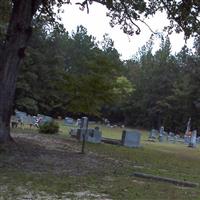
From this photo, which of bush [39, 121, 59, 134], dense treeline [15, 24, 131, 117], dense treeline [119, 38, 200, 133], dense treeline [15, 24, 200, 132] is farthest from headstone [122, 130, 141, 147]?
dense treeline [119, 38, 200, 133]

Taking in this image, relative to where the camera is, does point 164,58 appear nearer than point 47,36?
No

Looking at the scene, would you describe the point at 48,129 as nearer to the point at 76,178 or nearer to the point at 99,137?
the point at 99,137

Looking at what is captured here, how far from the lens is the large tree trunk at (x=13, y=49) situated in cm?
1509

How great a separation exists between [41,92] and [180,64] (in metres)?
28.4

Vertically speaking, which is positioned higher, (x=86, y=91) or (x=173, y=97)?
(x=173, y=97)

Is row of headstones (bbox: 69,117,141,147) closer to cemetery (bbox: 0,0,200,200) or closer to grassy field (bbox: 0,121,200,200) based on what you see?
cemetery (bbox: 0,0,200,200)

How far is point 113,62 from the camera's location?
1736cm

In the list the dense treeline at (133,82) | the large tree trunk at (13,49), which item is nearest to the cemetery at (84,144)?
the large tree trunk at (13,49)

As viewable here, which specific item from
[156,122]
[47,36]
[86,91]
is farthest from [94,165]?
[156,122]

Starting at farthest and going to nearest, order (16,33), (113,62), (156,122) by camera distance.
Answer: (156,122) → (113,62) → (16,33)

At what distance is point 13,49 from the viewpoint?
49.4ft

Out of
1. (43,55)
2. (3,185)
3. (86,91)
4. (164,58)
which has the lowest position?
(3,185)

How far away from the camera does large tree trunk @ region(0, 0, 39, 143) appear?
15.1 m

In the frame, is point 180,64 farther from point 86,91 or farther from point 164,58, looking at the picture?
point 86,91
